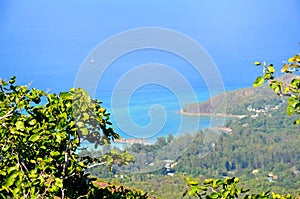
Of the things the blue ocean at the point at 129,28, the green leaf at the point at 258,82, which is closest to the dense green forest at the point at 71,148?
the green leaf at the point at 258,82

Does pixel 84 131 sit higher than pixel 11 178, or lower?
higher

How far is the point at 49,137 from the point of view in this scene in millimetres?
2113

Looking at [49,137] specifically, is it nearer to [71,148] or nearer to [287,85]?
[71,148]

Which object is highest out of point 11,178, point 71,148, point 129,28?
point 129,28

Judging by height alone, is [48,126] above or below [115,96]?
below

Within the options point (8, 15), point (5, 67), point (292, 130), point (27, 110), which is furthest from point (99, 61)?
point (8, 15)

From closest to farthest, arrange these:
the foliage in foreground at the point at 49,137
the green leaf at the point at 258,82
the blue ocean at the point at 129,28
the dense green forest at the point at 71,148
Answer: the green leaf at the point at 258,82 → the dense green forest at the point at 71,148 → the foliage in foreground at the point at 49,137 → the blue ocean at the point at 129,28

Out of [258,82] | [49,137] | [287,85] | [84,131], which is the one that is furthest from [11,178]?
[287,85]

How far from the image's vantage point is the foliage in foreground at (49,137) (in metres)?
1.99

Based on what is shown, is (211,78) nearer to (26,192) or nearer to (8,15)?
(26,192)

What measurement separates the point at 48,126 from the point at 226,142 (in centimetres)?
2248

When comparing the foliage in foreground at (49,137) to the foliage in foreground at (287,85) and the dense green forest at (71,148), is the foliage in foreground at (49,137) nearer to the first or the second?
the dense green forest at (71,148)

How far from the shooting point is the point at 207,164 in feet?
67.0

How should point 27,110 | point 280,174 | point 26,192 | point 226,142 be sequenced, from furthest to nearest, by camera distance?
point 226,142 → point 280,174 → point 27,110 → point 26,192
